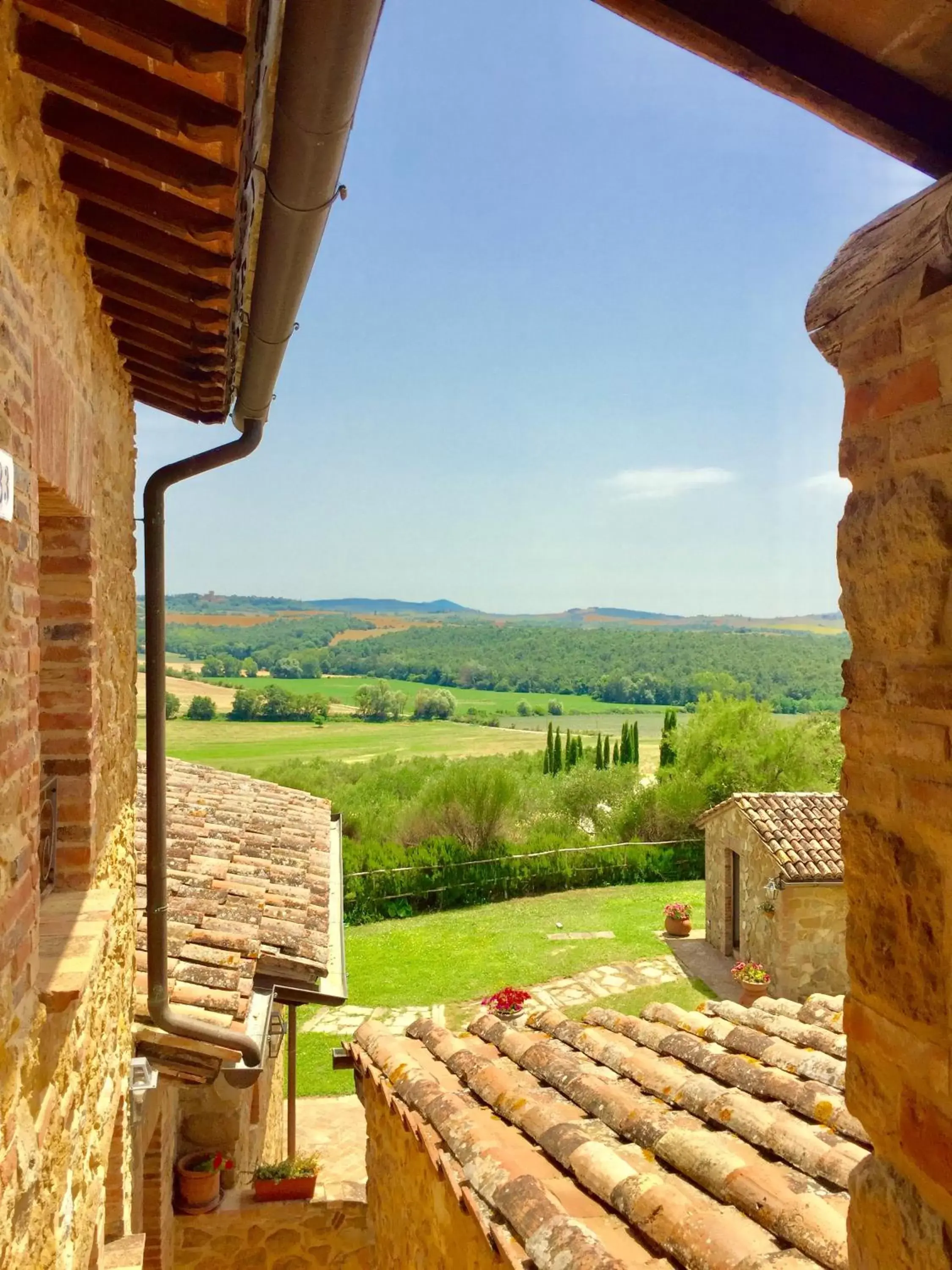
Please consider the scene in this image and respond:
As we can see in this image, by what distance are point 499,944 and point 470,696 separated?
56.0 m

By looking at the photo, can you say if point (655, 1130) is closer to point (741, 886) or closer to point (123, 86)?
point (123, 86)

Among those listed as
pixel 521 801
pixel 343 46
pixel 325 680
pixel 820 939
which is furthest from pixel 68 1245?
pixel 325 680

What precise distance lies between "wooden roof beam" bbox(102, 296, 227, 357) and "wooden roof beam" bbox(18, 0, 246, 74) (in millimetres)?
1384

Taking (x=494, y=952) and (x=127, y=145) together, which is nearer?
(x=127, y=145)

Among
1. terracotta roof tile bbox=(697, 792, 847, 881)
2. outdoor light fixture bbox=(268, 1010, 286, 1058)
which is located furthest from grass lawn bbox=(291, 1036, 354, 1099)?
terracotta roof tile bbox=(697, 792, 847, 881)

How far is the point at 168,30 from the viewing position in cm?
152

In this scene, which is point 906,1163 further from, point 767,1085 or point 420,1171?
point 420,1171

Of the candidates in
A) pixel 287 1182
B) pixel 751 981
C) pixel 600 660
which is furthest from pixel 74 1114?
pixel 600 660

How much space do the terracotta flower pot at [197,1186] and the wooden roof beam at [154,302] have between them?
5.26 metres

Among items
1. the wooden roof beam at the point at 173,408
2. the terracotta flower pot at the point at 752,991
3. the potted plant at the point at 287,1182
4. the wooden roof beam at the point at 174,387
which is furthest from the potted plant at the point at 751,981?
the wooden roof beam at the point at 174,387

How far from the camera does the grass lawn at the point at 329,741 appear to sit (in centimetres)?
3894

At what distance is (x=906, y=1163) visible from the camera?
1.53m

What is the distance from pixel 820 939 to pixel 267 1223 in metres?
9.10

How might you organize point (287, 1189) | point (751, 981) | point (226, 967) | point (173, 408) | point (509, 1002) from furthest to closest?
point (751, 981) < point (509, 1002) < point (287, 1189) < point (226, 967) < point (173, 408)
